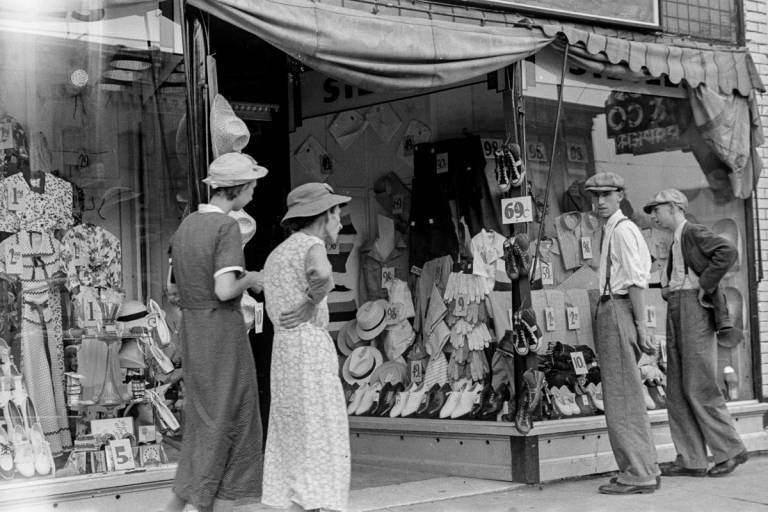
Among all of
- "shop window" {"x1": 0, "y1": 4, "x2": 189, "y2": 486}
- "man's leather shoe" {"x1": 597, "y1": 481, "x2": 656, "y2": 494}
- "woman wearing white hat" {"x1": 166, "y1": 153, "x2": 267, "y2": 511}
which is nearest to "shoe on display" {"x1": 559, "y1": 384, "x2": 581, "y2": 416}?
"man's leather shoe" {"x1": 597, "y1": 481, "x2": 656, "y2": 494}

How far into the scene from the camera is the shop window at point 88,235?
6.22 metres

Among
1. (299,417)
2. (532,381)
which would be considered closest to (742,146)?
(532,381)

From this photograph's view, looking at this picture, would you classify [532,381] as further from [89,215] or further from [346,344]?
[89,215]

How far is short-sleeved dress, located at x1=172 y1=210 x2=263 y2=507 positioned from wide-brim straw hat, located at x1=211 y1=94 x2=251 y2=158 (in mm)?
839

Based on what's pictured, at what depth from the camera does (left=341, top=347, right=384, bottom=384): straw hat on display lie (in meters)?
9.22

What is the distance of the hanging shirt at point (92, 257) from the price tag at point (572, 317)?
3.46 m

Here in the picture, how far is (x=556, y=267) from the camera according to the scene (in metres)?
8.56

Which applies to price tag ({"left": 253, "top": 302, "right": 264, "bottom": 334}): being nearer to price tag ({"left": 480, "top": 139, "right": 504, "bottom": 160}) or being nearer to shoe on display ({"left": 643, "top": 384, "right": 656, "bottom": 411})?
price tag ({"left": 480, "top": 139, "right": 504, "bottom": 160})

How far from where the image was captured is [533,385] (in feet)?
24.8

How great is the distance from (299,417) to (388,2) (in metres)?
3.11

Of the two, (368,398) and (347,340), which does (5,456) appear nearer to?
(368,398)

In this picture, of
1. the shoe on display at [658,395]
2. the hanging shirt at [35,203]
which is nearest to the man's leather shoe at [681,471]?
the shoe on display at [658,395]

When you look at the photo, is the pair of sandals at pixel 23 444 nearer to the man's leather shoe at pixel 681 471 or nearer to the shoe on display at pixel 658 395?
the man's leather shoe at pixel 681 471

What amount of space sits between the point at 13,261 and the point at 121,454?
4.11 ft
